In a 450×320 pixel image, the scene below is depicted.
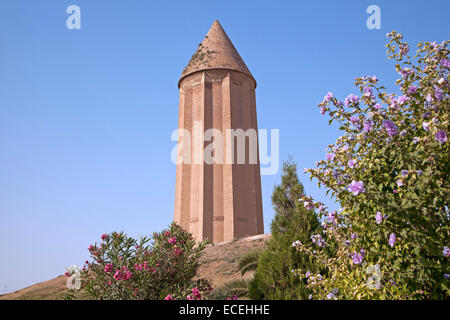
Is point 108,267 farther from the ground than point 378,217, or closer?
closer

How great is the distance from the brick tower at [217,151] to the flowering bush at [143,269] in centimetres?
1538

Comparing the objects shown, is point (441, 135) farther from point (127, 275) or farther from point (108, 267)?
point (108, 267)

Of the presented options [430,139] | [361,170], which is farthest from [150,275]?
[430,139]

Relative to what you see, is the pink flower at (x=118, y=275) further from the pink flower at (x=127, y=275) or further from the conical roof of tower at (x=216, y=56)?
the conical roof of tower at (x=216, y=56)

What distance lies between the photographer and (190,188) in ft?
79.4

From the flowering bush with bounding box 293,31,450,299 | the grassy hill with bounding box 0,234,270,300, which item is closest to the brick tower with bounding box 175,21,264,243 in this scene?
the grassy hill with bounding box 0,234,270,300

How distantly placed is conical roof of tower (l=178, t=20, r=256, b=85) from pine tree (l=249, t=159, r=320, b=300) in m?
18.9

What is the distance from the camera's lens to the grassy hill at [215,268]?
12602 millimetres

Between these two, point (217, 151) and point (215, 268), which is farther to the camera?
point (217, 151)

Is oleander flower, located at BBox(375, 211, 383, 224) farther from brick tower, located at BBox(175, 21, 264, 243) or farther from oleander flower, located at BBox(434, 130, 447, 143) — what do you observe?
brick tower, located at BBox(175, 21, 264, 243)

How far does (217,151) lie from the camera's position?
23.9 metres

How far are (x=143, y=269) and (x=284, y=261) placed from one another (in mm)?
2735

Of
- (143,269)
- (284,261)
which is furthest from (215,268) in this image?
(143,269)
